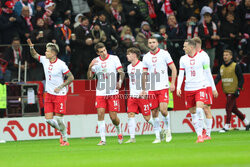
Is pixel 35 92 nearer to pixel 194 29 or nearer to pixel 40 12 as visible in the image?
pixel 40 12

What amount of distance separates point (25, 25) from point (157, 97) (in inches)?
351

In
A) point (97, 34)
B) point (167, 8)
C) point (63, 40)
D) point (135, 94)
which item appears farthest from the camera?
point (167, 8)

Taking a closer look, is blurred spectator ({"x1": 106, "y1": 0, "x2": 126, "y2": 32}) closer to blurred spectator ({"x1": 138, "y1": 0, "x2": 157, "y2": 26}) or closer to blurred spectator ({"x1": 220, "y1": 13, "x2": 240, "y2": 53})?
blurred spectator ({"x1": 138, "y1": 0, "x2": 157, "y2": 26})

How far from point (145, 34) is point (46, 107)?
8.17 meters

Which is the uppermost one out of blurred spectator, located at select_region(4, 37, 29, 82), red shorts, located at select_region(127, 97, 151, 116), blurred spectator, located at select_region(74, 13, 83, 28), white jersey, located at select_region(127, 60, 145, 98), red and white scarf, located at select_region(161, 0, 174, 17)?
red and white scarf, located at select_region(161, 0, 174, 17)

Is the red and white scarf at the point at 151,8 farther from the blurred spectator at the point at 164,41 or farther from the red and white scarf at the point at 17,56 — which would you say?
the red and white scarf at the point at 17,56

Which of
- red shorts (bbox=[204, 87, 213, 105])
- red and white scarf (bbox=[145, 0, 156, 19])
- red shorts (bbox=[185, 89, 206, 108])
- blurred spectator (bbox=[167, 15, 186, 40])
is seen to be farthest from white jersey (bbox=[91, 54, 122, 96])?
red and white scarf (bbox=[145, 0, 156, 19])

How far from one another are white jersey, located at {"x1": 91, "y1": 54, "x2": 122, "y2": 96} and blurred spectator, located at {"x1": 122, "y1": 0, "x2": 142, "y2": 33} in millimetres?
8664

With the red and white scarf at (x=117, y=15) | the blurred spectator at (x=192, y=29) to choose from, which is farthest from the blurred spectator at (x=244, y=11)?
the red and white scarf at (x=117, y=15)

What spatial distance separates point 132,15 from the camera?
23.9 meters

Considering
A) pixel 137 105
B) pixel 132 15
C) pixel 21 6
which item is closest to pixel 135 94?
pixel 137 105

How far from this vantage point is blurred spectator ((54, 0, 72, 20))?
22.9 m

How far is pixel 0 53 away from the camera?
20984 mm

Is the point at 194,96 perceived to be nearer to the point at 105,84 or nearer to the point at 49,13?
the point at 105,84
